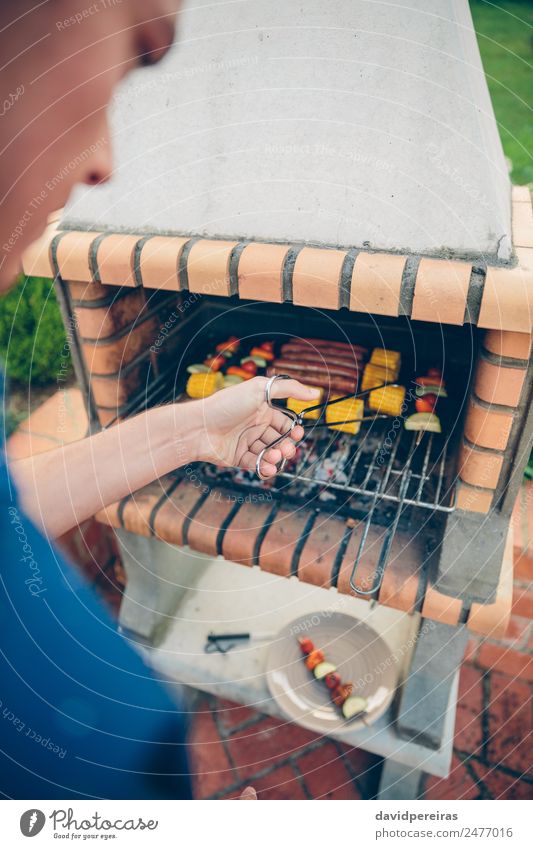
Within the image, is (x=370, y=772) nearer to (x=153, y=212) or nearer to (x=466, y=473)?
(x=466, y=473)

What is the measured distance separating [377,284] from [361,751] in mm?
1600

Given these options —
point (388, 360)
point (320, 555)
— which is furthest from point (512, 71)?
point (320, 555)

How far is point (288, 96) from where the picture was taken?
1119 millimetres

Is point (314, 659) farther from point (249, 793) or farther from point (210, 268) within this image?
point (210, 268)

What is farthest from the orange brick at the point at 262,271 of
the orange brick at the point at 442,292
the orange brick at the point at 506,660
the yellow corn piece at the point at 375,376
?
the orange brick at the point at 506,660

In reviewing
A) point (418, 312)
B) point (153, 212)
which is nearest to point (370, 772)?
point (418, 312)

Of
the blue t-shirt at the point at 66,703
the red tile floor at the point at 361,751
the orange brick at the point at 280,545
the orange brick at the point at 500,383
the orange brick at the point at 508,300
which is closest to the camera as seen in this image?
the orange brick at the point at 508,300

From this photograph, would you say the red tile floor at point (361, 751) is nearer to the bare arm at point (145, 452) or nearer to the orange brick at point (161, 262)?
the bare arm at point (145, 452)

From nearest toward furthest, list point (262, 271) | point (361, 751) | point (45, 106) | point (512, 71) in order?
point (45, 106) → point (262, 271) → point (361, 751) → point (512, 71)

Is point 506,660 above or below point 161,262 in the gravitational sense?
below

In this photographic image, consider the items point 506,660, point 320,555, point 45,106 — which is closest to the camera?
point 45,106

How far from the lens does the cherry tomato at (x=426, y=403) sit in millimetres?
1483

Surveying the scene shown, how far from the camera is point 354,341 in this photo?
1650 mm

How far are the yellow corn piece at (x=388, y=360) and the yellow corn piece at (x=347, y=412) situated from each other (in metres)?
0.12
